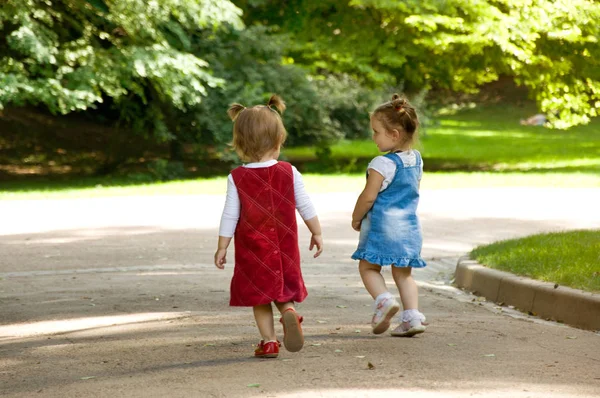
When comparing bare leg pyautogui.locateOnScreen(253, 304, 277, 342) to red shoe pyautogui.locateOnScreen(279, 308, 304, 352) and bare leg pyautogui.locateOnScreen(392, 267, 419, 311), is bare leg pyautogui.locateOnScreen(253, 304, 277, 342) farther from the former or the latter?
bare leg pyautogui.locateOnScreen(392, 267, 419, 311)

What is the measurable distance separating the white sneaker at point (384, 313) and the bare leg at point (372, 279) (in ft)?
0.43

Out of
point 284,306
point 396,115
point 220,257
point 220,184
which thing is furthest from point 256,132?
point 220,184

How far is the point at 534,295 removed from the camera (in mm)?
8070

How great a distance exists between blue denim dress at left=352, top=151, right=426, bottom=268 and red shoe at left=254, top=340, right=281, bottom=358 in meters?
0.92

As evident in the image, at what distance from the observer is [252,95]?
23.7 metres

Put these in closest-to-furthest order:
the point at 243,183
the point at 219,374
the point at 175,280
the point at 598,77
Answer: the point at 219,374, the point at 243,183, the point at 175,280, the point at 598,77

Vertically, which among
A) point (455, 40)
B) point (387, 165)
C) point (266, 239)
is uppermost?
point (455, 40)

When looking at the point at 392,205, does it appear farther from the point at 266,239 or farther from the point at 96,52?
the point at 96,52

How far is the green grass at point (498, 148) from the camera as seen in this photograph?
2848 centimetres

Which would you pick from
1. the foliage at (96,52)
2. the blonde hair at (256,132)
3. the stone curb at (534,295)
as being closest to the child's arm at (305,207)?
the blonde hair at (256,132)

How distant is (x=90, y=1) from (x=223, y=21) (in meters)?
18.3

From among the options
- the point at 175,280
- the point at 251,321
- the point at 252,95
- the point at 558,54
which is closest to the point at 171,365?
the point at 251,321

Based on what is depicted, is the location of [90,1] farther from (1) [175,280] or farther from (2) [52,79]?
(2) [52,79]

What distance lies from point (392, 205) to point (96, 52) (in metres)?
17.0
